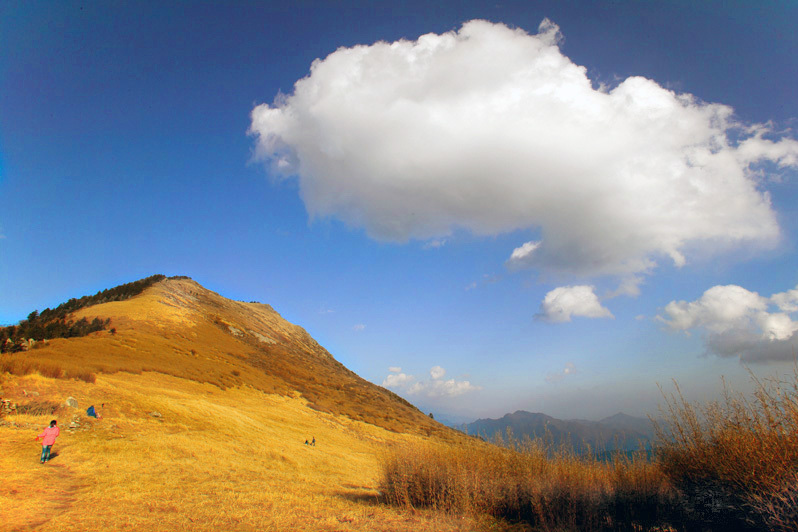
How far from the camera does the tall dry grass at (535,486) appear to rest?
8422 millimetres

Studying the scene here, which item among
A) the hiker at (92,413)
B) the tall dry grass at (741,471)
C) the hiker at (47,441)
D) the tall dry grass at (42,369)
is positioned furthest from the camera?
the tall dry grass at (42,369)

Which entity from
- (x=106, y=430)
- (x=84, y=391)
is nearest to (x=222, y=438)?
(x=106, y=430)

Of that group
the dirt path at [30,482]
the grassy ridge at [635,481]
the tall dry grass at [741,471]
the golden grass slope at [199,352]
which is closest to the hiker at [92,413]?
the dirt path at [30,482]

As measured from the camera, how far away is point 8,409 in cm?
1650

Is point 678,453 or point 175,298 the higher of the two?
point 175,298

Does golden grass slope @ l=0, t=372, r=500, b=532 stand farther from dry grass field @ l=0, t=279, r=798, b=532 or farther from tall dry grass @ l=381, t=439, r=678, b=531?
tall dry grass @ l=381, t=439, r=678, b=531

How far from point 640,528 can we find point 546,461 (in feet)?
10.6

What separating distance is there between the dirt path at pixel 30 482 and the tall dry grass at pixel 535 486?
9.38 m

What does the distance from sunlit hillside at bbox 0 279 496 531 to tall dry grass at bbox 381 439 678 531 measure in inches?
33.9

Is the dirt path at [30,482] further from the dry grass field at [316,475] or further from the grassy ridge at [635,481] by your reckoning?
the grassy ridge at [635,481]

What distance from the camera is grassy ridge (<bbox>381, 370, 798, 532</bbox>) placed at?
6691mm

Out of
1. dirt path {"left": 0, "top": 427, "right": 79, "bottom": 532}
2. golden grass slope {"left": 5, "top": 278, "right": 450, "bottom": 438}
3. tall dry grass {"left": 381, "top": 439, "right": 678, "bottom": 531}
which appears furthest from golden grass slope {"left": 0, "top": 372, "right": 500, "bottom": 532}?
golden grass slope {"left": 5, "top": 278, "right": 450, "bottom": 438}

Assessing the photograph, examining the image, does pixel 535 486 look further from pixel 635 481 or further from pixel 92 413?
pixel 92 413

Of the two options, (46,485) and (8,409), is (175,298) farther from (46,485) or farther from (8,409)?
(46,485)
